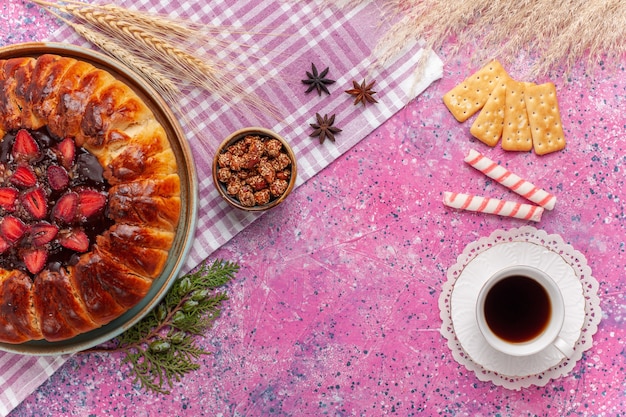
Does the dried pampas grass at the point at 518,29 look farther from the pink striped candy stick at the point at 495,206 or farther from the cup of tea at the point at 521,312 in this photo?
the cup of tea at the point at 521,312

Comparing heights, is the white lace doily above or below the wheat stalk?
below

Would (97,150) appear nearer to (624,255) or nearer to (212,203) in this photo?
(212,203)

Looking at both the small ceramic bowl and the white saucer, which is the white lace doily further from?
the small ceramic bowl

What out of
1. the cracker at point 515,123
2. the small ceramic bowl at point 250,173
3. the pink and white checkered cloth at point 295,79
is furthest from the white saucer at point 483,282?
the small ceramic bowl at point 250,173

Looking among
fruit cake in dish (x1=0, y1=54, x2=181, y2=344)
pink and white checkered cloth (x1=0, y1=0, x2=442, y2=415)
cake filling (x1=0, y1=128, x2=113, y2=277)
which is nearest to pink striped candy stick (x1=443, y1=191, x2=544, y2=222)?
pink and white checkered cloth (x1=0, y1=0, x2=442, y2=415)

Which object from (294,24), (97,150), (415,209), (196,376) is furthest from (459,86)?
(196,376)
